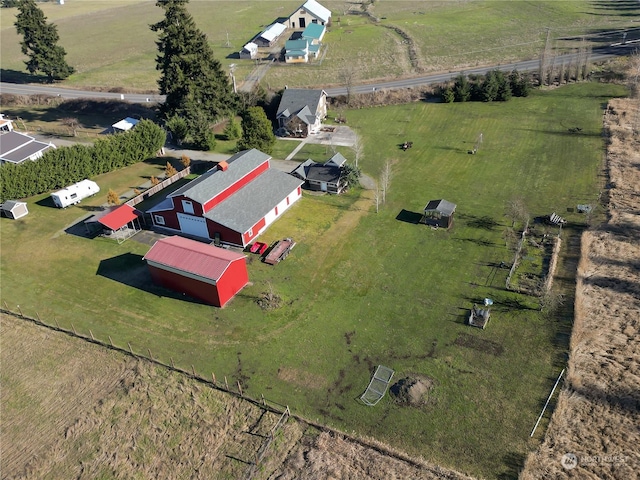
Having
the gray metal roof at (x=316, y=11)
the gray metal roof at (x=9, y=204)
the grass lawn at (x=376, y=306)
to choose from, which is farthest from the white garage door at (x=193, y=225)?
the gray metal roof at (x=316, y=11)

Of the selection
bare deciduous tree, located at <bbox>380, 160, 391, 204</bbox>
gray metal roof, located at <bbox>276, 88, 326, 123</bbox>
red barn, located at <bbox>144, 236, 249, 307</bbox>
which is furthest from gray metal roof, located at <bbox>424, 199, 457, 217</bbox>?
gray metal roof, located at <bbox>276, 88, 326, 123</bbox>

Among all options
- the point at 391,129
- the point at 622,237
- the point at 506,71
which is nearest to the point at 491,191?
the point at 622,237

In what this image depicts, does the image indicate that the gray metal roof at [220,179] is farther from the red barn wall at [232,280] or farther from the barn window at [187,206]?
the red barn wall at [232,280]

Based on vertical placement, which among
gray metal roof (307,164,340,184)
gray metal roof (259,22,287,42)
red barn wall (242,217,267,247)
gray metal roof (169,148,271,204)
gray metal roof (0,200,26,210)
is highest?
gray metal roof (259,22,287,42)

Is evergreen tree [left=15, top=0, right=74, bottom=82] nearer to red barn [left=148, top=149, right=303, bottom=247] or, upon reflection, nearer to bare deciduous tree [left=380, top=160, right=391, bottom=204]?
red barn [left=148, top=149, right=303, bottom=247]

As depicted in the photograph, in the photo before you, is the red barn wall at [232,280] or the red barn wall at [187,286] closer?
the red barn wall at [232,280]

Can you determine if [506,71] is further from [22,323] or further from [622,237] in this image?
→ [22,323]
